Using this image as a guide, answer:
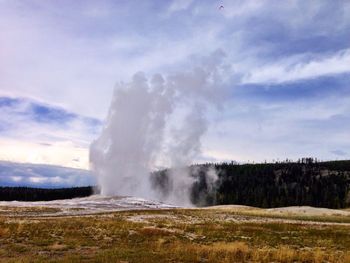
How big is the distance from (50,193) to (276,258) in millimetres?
183472

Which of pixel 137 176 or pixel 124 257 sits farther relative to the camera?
pixel 137 176

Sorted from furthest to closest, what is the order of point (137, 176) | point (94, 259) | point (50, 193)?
point (50, 193), point (137, 176), point (94, 259)

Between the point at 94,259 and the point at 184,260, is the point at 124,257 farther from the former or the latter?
the point at 184,260

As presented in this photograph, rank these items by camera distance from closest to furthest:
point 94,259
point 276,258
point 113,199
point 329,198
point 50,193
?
point 94,259 < point 276,258 < point 113,199 < point 329,198 < point 50,193

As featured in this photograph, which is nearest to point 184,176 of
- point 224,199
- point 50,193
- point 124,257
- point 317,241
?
point 224,199

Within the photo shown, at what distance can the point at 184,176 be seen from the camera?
198750 millimetres

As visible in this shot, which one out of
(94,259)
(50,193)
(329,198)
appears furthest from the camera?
(50,193)

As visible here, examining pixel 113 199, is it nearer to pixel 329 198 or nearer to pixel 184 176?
pixel 184 176

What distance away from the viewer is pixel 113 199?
121 meters

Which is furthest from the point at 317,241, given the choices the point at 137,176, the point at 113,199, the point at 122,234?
the point at 137,176

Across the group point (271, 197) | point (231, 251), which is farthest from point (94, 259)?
point (271, 197)

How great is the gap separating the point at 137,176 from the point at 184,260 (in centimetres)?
13706

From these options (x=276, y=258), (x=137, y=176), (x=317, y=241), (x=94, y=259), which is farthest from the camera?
(x=137, y=176)

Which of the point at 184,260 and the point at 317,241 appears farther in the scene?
the point at 317,241
